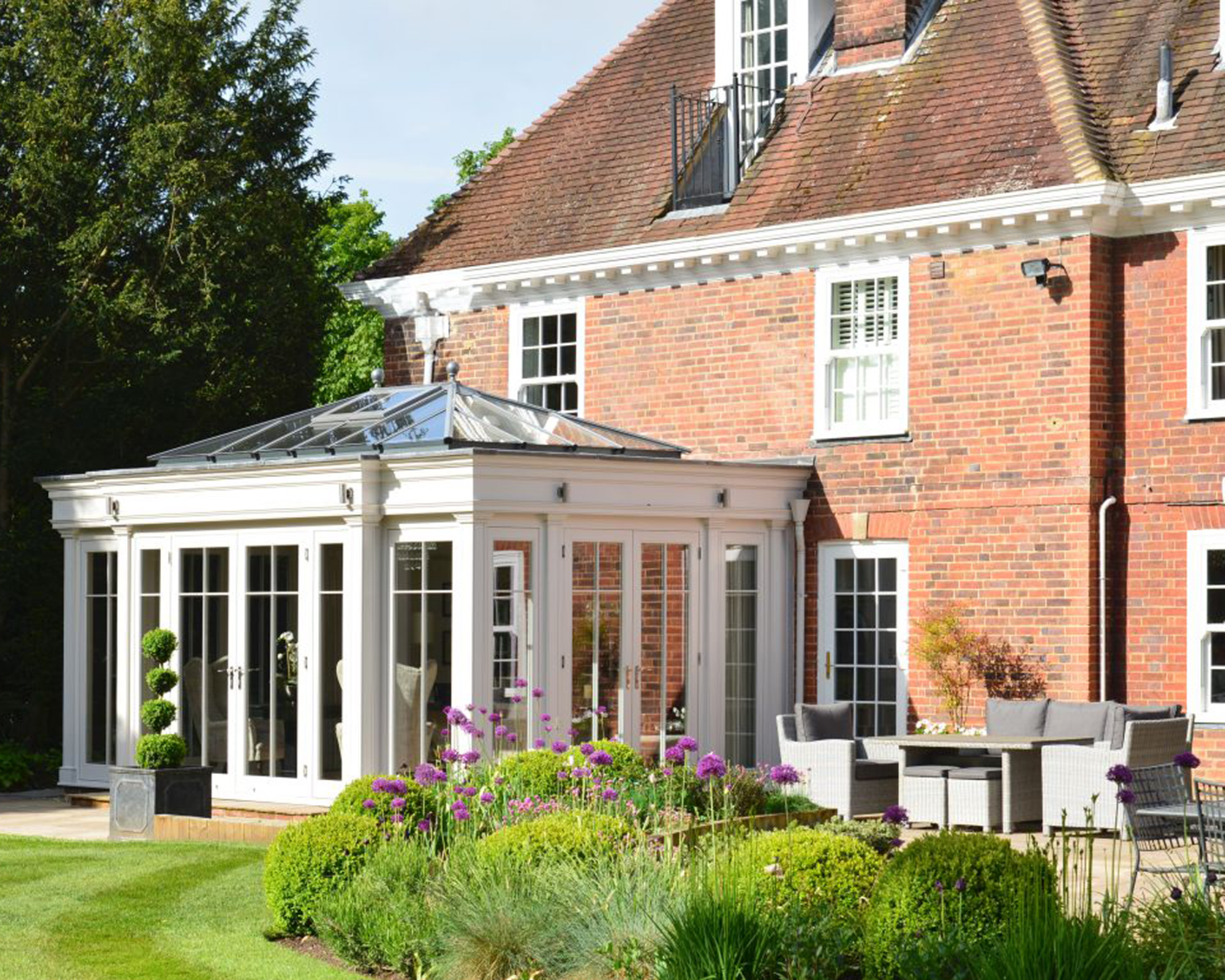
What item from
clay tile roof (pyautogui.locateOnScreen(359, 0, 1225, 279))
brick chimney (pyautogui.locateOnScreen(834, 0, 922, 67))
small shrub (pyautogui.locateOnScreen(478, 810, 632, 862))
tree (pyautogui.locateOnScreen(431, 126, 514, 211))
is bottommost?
small shrub (pyautogui.locateOnScreen(478, 810, 632, 862))

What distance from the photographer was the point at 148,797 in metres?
15.7

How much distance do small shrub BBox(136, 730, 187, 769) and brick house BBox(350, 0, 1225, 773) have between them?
5936 millimetres

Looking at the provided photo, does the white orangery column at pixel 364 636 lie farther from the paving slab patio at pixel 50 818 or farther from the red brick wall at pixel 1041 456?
the red brick wall at pixel 1041 456

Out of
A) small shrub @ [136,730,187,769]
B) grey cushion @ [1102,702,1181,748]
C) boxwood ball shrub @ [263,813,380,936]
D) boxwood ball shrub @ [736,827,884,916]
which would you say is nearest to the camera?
boxwood ball shrub @ [736,827,884,916]

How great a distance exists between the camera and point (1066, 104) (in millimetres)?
18297

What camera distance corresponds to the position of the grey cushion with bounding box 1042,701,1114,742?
16.4 meters

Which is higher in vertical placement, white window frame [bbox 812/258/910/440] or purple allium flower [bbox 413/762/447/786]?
white window frame [bbox 812/258/910/440]

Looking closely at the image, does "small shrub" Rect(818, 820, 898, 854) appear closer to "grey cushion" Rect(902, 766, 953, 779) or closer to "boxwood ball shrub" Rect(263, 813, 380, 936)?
"boxwood ball shrub" Rect(263, 813, 380, 936)

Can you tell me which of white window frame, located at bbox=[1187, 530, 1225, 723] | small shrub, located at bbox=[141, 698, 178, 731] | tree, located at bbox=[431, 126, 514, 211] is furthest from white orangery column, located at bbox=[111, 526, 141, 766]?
tree, located at bbox=[431, 126, 514, 211]

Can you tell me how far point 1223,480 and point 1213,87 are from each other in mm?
3584

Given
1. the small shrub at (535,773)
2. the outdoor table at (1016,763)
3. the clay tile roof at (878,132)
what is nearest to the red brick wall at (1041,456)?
the clay tile roof at (878,132)

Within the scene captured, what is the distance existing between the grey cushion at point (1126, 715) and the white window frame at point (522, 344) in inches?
288

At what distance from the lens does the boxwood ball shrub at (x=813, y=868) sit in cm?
947

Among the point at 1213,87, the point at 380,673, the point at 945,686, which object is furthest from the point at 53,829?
the point at 1213,87
